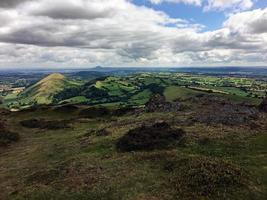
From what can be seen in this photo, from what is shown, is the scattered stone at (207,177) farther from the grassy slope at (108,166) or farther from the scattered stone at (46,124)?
the scattered stone at (46,124)

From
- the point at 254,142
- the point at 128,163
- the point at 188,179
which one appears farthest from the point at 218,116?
the point at 188,179

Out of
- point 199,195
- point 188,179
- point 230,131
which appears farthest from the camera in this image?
point 230,131

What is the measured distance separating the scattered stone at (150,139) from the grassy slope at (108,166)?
1864mm

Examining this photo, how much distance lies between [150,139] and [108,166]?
1095 cm

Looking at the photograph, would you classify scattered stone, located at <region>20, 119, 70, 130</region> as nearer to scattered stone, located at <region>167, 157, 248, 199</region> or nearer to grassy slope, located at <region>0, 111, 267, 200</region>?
grassy slope, located at <region>0, 111, 267, 200</region>

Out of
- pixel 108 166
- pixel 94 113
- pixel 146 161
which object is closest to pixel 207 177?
pixel 146 161

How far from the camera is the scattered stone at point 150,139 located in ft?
152

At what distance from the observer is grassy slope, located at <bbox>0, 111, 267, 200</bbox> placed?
31.0 meters

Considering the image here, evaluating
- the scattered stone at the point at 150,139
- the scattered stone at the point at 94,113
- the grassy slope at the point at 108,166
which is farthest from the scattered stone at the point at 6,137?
the scattered stone at the point at 94,113

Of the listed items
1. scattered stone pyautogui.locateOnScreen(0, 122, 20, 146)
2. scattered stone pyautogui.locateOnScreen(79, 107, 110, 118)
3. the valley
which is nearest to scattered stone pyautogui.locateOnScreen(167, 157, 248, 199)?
the valley

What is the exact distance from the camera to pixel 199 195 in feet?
93.5

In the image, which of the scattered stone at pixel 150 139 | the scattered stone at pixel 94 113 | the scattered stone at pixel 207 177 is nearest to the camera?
the scattered stone at pixel 207 177

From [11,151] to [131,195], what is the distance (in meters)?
A: 33.4

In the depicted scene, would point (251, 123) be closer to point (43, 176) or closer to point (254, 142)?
point (254, 142)
